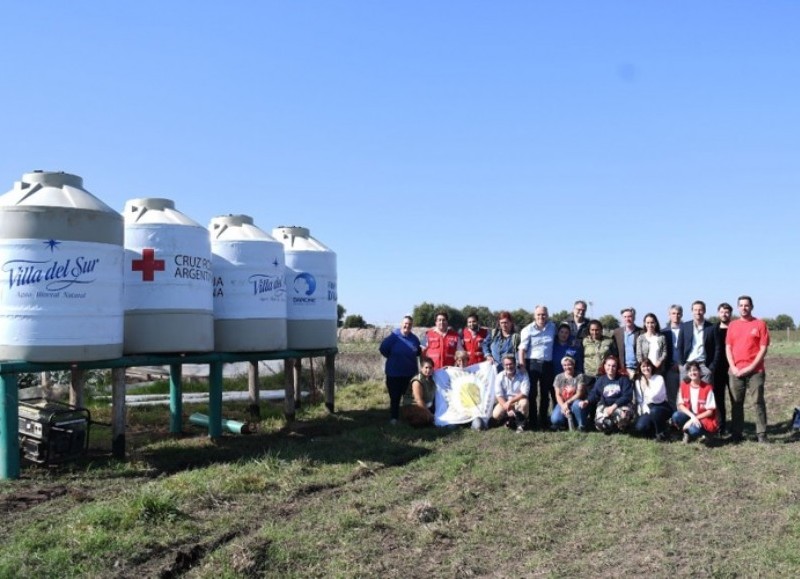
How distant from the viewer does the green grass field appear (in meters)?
5.74

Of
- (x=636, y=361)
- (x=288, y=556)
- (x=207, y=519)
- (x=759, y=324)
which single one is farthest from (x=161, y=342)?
(x=759, y=324)

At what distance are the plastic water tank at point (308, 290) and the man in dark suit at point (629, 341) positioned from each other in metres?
5.02

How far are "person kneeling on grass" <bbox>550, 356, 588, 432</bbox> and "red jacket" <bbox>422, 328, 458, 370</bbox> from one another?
210cm

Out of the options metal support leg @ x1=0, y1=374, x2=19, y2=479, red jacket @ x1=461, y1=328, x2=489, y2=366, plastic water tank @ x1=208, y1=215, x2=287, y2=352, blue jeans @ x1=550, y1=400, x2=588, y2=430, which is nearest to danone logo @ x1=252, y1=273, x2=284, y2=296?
plastic water tank @ x1=208, y1=215, x2=287, y2=352

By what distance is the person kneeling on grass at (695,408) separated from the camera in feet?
35.1

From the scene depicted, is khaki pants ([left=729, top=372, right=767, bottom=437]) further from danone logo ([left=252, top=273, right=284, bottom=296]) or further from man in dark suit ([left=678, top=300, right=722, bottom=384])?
danone logo ([left=252, top=273, right=284, bottom=296])

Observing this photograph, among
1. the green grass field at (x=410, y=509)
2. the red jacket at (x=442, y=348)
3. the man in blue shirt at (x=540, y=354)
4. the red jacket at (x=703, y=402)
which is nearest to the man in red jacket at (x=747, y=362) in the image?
the red jacket at (x=703, y=402)

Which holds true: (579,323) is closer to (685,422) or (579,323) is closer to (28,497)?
(685,422)

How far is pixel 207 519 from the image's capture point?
683 centimetres

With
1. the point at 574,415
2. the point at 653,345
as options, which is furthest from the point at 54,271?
the point at 653,345

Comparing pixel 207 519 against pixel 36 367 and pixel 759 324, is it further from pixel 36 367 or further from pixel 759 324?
pixel 759 324

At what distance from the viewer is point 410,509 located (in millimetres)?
7074

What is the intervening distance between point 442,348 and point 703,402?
4.31m

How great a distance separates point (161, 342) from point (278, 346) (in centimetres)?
227
